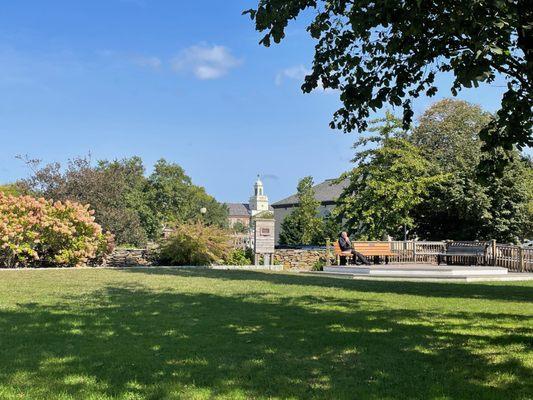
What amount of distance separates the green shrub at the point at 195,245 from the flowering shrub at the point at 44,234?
9.16 ft

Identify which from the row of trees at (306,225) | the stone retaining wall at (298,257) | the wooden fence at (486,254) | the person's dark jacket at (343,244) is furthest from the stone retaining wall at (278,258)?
the row of trees at (306,225)

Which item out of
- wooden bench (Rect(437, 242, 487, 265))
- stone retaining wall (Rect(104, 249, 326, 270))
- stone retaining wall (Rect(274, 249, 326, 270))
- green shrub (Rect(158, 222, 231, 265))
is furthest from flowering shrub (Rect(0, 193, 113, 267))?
wooden bench (Rect(437, 242, 487, 265))

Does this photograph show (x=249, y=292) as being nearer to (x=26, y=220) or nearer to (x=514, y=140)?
(x=514, y=140)

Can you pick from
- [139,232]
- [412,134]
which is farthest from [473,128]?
[139,232]

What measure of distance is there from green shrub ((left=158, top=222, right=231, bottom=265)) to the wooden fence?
719 cm

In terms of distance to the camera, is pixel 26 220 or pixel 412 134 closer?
pixel 26 220

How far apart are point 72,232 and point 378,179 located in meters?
13.1

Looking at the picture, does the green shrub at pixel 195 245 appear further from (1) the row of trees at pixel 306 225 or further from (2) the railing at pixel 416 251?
(1) the row of trees at pixel 306 225

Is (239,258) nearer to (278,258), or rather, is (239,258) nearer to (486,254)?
(278,258)

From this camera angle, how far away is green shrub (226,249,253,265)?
23.1m

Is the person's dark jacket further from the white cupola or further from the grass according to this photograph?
the white cupola

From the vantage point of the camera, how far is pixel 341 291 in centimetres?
1184

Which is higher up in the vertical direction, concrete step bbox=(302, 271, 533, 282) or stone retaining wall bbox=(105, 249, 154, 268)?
stone retaining wall bbox=(105, 249, 154, 268)

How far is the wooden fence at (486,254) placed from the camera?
1930 cm
